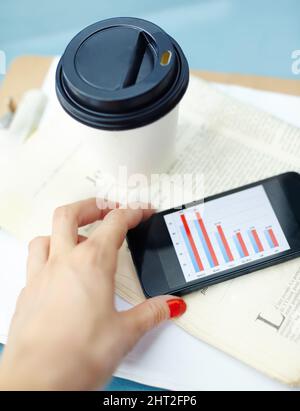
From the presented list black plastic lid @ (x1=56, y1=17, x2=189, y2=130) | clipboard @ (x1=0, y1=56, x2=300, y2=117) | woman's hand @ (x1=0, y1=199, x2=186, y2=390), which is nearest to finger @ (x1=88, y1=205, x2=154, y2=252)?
woman's hand @ (x1=0, y1=199, x2=186, y2=390)

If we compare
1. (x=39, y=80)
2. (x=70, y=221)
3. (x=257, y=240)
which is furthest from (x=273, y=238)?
(x=39, y=80)

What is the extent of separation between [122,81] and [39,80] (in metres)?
0.35

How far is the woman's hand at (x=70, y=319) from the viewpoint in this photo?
0.37m

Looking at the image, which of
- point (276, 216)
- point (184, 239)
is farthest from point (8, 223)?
point (276, 216)

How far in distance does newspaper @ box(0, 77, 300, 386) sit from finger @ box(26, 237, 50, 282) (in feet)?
0.33

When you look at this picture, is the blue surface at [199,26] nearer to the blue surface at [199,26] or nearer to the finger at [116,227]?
the blue surface at [199,26]

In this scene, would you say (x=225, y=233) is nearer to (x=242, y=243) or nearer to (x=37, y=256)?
(x=242, y=243)

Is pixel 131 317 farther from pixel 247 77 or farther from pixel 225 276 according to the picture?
pixel 247 77

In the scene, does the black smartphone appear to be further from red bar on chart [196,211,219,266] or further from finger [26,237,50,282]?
finger [26,237,50,282]

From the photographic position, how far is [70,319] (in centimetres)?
39

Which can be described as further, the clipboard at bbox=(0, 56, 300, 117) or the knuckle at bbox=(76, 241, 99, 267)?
the clipboard at bbox=(0, 56, 300, 117)

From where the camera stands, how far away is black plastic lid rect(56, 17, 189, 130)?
46 centimetres

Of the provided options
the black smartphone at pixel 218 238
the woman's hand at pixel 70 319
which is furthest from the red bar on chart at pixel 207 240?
the woman's hand at pixel 70 319

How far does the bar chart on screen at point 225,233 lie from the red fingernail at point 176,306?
0.03 m
